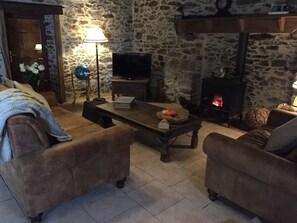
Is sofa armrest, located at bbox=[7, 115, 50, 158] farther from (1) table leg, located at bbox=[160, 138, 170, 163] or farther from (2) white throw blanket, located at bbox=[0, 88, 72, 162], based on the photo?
(1) table leg, located at bbox=[160, 138, 170, 163]

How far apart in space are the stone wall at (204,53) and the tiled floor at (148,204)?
7.10 ft

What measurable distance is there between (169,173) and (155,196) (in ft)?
1.49

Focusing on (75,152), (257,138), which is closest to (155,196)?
(75,152)

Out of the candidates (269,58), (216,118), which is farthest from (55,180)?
(269,58)

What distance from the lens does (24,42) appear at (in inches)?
196

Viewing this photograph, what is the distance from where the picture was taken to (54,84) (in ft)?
17.9

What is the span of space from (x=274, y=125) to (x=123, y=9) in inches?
174

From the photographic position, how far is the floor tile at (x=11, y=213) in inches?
82.5

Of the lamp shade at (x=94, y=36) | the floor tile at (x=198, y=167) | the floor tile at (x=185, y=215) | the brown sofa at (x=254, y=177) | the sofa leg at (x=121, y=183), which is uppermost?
the lamp shade at (x=94, y=36)

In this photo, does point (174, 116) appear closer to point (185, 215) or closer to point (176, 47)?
point (185, 215)

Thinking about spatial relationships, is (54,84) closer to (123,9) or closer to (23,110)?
(123,9)

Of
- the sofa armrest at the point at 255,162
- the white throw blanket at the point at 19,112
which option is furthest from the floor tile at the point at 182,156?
the white throw blanket at the point at 19,112

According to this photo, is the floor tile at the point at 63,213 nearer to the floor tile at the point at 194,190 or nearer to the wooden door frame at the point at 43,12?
the floor tile at the point at 194,190

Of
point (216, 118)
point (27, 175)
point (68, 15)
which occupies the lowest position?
point (216, 118)
